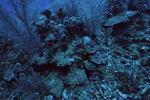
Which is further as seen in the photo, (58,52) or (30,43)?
(30,43)

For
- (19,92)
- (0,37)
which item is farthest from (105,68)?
(0,37)

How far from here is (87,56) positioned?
231cm

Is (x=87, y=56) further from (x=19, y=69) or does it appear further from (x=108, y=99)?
(x=19, y=69)

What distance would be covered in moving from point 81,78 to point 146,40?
2.60 metres

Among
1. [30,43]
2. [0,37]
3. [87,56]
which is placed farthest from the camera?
[0,37]

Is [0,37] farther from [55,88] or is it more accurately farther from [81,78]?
[81,78]

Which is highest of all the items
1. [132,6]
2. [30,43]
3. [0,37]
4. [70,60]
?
[132,6]

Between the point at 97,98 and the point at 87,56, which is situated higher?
the point at 87,56

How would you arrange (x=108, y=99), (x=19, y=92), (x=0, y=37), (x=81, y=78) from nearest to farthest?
(x=108, y=99) < (x=81, y=78) < (x=19, y=92) < (x=0, y=37)

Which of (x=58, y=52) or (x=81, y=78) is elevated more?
(x=58, y=52)

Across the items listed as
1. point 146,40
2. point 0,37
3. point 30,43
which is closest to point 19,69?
point 30,43

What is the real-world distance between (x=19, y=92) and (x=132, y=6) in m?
6.77

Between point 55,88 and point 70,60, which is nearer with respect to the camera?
point 55,88

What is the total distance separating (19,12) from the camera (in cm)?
236
